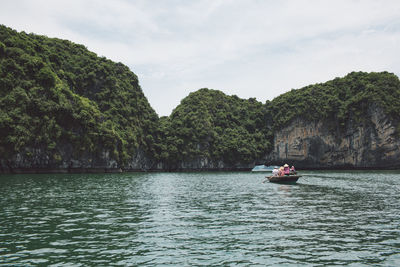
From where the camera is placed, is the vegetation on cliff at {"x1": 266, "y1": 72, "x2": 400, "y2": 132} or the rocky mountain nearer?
the rocky mountain

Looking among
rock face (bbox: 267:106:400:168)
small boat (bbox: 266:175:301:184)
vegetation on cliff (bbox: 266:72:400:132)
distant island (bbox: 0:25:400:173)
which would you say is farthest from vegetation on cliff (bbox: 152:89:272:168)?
small boat (bbox: 266:175:301:184)

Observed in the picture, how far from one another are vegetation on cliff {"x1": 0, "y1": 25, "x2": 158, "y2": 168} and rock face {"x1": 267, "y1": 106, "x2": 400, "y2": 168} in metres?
46.9

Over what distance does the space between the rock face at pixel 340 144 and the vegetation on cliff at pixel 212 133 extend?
1017cm

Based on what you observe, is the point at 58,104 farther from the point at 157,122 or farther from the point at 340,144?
the point at 340,144

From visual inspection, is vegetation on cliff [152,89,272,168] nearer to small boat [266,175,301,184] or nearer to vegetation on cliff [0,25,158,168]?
vegetation on cliff [0,25,158,168]

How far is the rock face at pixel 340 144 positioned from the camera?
Answer: 280ft

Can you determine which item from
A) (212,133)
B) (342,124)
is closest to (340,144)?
(342,124)

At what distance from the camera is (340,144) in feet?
313

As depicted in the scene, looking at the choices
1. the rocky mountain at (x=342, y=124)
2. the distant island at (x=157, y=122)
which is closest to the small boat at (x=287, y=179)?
the distant island at (x=157, y=122)

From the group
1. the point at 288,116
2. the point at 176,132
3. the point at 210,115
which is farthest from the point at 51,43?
the point at 288,116

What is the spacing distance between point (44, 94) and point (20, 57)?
7.95 m

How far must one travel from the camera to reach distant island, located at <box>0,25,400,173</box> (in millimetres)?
58500

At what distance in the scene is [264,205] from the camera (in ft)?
60.4

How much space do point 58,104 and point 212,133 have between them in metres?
57.0
